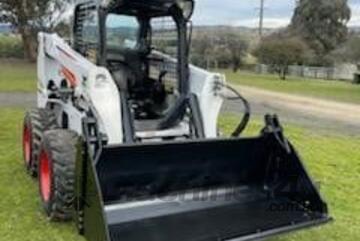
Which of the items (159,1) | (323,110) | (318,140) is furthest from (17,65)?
(159,1)

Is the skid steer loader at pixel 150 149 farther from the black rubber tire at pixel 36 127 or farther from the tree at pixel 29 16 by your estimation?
the tree at pixel 29 16

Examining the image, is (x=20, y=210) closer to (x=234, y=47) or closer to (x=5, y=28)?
(x=5, y=28)

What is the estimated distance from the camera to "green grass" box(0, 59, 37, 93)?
19062mm

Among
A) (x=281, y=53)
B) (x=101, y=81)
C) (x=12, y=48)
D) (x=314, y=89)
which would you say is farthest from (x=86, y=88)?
(x=281, y=53)

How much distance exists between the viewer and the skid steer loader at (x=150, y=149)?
4.62m

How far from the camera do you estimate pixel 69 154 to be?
17.1 ft

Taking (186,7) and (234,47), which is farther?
(234,47)

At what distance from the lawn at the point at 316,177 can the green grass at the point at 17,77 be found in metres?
8.13

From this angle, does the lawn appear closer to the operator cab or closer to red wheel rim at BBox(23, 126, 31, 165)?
red wheel rim at BBox(23, 126, 31, 165)

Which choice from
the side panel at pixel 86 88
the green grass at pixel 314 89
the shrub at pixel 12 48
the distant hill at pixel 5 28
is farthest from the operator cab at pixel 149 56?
the shrub at pixel 12 48

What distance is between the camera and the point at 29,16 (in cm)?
3138

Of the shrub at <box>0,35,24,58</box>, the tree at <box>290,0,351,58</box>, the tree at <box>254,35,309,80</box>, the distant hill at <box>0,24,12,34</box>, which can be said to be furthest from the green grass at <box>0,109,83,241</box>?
the tree at <box>290,0,351,58</box>

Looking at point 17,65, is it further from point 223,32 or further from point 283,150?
point 283,150

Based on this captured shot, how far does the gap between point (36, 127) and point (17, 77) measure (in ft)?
57.5
